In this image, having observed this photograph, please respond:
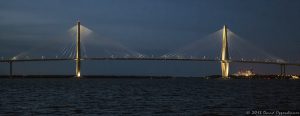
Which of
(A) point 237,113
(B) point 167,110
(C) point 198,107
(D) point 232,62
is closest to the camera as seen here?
(A) point 237,113

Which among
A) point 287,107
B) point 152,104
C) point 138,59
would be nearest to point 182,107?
point 152,104

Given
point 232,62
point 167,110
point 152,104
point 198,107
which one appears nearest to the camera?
point 167,110

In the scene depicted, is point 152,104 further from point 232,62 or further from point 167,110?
point 232,62

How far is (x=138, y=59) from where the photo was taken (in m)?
90.9

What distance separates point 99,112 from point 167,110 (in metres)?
3.19

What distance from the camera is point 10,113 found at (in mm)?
27078

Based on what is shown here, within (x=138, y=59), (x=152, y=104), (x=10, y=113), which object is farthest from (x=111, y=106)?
(x=138, y=59)

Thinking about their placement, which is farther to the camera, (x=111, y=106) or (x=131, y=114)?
(x=111, y=106)

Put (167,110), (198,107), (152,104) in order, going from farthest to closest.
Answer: (152,104) → (198,107) → (167,110)

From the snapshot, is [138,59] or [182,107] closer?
[182,107]

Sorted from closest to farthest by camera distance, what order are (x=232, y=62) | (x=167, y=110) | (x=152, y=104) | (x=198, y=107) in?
1. (x=167, y=110)
2. (x=198, y=107)
3. (x=152, y=104)
4. (x=232, y=62)

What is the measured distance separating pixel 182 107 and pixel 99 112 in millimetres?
4712

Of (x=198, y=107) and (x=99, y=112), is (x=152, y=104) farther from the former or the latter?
(x=99, y=112)

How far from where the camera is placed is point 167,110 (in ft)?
94.2
